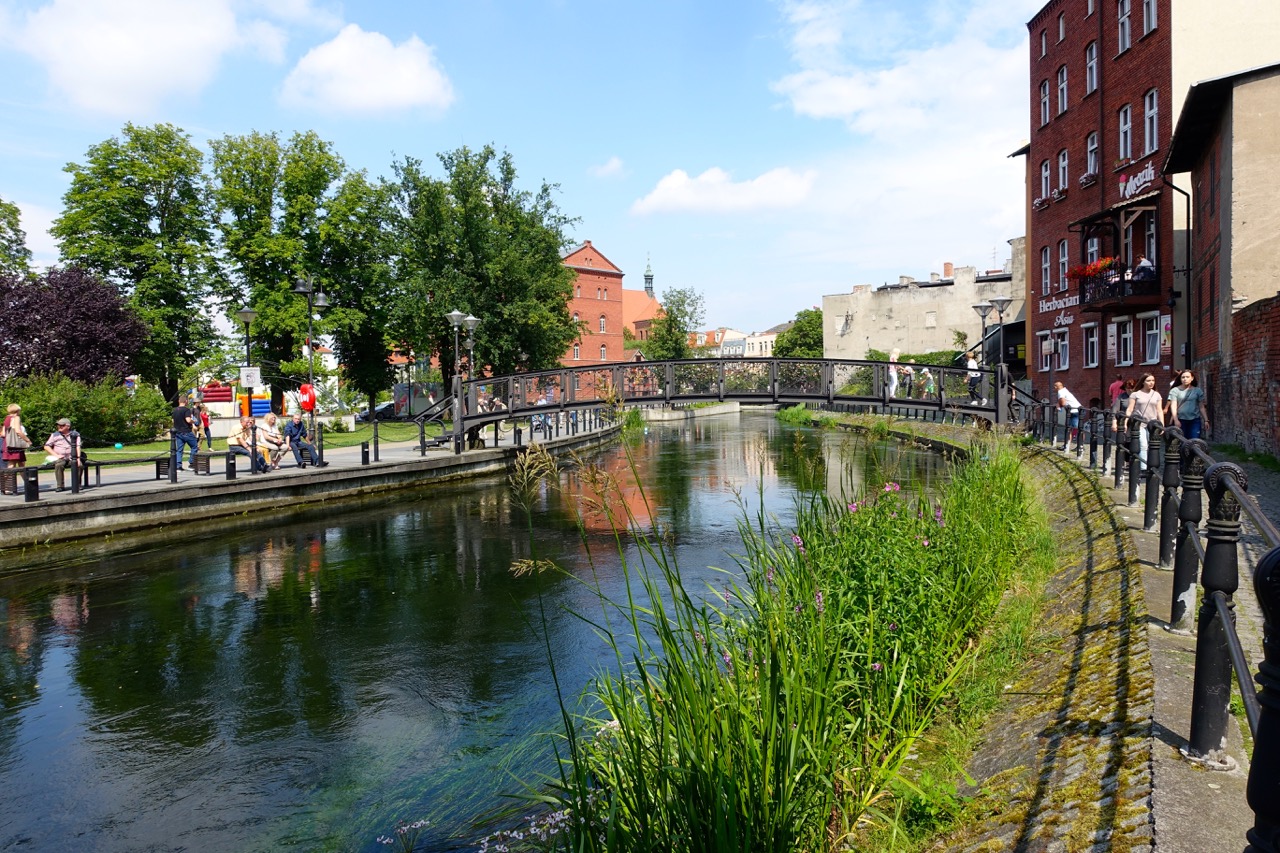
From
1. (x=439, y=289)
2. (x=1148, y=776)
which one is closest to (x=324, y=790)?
(x=1148, y=776)

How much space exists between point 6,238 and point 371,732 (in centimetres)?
4994

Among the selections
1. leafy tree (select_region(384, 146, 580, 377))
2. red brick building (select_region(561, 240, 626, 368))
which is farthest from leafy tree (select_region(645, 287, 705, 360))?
leafy tree (select_region(384, 146, 580, 377))

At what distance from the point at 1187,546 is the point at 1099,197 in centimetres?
2772

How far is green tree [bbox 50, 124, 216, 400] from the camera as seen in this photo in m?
37.7

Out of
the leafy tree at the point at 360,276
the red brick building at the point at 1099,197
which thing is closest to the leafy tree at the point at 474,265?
the leafy tree at the point at 360,276

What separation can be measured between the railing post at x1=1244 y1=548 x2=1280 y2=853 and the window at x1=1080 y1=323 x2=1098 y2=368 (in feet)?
96.8

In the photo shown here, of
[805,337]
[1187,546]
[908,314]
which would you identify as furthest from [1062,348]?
[805,337]

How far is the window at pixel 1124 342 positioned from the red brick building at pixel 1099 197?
3 cm

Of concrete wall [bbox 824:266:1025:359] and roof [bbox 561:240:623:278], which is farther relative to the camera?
roof [bbox 561:240:623:278]

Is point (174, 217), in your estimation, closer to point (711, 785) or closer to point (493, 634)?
point (493, 634)

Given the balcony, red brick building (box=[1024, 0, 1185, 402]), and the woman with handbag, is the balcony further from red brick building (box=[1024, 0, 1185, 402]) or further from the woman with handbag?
the woman with handbag

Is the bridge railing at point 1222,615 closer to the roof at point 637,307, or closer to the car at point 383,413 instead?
the car at point 383,413

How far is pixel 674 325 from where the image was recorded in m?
72.9

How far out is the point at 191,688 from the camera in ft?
25.0
